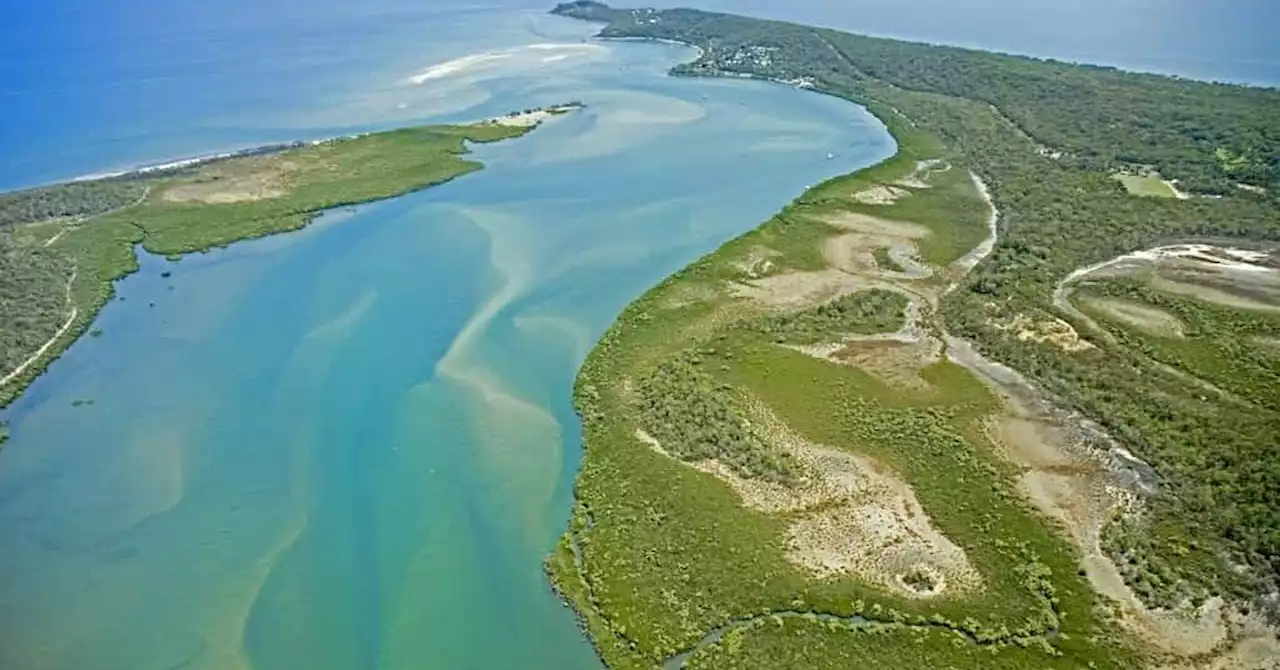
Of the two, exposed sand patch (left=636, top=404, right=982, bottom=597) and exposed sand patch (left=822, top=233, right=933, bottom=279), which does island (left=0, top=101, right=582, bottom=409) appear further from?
exposed sand patch (left=636, top=404, right=982, bottom=597)

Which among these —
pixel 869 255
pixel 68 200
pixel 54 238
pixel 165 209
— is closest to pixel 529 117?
pixel 165 209

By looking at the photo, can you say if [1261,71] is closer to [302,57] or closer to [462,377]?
[462,377]

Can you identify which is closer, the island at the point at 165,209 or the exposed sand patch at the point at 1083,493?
the exposed sand patch at the point at 1083,493

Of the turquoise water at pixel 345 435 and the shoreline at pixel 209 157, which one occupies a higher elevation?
the shoreline at pixel 209 157

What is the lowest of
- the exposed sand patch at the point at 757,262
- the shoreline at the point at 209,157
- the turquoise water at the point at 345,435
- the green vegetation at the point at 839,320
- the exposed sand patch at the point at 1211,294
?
the turquoise water at the point at 345,435

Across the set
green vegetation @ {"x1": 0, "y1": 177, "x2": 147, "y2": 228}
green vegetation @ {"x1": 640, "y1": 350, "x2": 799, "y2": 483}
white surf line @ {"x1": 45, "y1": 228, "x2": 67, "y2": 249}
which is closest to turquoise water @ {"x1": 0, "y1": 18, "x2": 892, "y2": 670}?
green vegetation @ {"x1": 640, "y1": 350, "x2": 799, "y2": 483}

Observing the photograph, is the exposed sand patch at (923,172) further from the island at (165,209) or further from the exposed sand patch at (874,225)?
the island at (165,209)

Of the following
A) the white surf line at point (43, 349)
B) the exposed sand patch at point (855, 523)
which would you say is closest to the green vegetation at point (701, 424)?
the exposed sand patch at point (855, 523)

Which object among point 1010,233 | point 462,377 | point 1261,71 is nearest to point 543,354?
point 462,377
